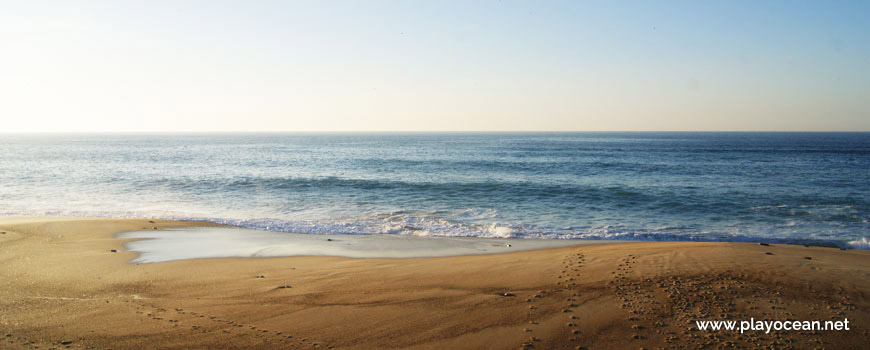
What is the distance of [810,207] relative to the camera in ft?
60.1

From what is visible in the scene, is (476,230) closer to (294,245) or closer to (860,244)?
(294,245)

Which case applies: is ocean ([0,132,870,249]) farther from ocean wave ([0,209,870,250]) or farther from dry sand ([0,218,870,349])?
dry sand ([0,218,870,349])

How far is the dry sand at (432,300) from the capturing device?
17.9ft

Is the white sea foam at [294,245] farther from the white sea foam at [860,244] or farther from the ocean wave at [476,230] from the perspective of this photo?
the white sea foam at [860,244]

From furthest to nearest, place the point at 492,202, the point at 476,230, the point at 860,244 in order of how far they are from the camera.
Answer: the point at 492,202, the point at 476,230, the point at 860,244

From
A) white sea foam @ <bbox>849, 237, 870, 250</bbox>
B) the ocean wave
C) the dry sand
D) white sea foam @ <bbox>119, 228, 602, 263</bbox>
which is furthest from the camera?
the ocean wave

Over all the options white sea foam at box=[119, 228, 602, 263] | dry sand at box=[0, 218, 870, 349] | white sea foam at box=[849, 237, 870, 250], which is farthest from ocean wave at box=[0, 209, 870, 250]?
dry sand at box=[0, 218, 870, 349]

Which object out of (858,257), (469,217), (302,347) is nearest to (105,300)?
(302,347)

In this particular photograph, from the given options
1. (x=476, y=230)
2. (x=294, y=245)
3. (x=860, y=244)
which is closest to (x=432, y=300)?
(x=294, y=245)

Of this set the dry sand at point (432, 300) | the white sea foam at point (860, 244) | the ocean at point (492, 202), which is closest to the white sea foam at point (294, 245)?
the dry sand at point (432, 300)

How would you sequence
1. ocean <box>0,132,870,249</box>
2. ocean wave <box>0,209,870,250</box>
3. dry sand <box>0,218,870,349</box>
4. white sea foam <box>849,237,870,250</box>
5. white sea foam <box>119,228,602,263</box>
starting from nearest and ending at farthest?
1. dry sand <box>0,218,870,349</box>
2. white sea foam <box>119,228,602,263</box>
3. white sea foam <box>849,237,870,250</box>
4. ocean wave <box>0,209,870,250</box>
5. ocean <box>0,132,870,249</box>

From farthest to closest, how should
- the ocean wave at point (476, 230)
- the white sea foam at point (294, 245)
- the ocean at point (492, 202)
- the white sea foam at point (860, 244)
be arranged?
1. the ocean at point (492, 202)
2. the ocean wave at point (476, 230)
3. the white sea foam at point (860, 244)
4. the white sea foam at point (294, 245)

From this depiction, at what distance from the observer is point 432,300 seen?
688 cm

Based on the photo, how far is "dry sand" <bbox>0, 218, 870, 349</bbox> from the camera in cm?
545
